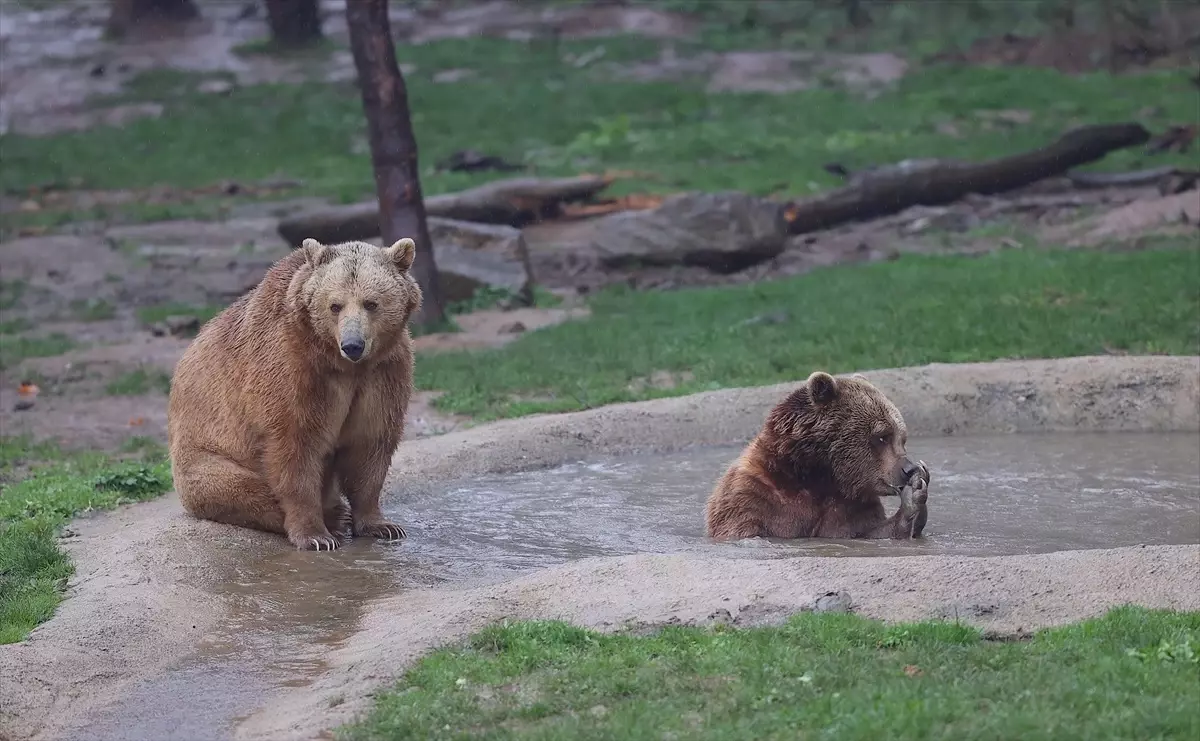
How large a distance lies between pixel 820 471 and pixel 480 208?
464 inches

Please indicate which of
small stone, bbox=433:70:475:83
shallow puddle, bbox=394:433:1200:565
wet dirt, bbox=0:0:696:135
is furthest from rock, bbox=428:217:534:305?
wet dirt, bbox=0:0:696:135

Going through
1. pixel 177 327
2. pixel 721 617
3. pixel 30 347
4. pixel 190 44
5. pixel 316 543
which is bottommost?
pixel 177 327

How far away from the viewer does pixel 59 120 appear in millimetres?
28516

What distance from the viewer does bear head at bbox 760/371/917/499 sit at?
7820 mm

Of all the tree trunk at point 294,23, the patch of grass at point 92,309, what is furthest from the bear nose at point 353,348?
the tree trunk at point 294,23

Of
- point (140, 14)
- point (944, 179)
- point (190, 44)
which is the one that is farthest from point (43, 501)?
point (140, 14)

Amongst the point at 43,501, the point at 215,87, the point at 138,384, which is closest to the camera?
the point at 43,501

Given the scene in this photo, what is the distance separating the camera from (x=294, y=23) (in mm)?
32125

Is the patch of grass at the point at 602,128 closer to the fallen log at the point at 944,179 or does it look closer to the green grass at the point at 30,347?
the fallen log at the point at 944,179

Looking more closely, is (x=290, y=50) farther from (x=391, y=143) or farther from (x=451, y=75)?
(x=391, y=143)

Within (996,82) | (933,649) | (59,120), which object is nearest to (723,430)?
(933,649)

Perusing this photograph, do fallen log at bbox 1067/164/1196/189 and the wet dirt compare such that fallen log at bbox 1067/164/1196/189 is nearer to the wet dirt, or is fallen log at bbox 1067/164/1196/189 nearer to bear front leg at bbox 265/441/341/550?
the wet dirt

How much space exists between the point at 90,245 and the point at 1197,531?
15580mm

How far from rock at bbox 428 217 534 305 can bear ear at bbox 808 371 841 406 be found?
8.74m
